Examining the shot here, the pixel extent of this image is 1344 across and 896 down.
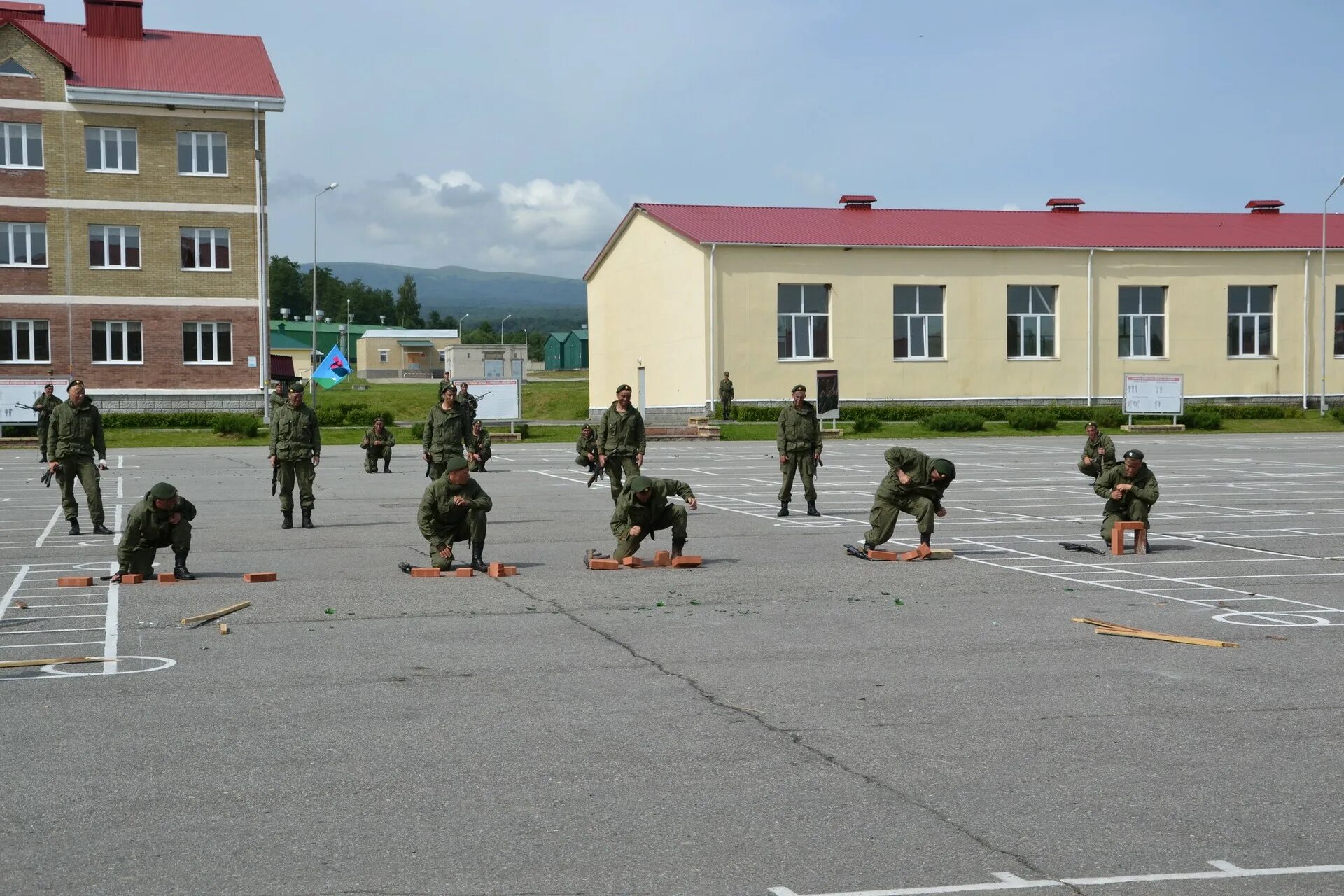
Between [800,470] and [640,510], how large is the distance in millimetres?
6393

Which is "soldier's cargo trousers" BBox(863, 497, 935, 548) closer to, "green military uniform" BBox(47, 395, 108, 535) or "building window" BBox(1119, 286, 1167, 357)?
"green military uniform" BBox(47, 395, 108, 535)

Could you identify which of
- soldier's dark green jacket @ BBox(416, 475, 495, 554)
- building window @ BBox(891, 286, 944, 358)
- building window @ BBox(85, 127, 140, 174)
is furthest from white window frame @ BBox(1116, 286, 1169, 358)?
soldier's dark green jacket @ BBox(416, 475, 495, 554)

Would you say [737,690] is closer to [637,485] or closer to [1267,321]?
[637,485]

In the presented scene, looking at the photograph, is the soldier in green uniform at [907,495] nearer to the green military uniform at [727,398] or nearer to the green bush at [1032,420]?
the green military uniform at [727,398]

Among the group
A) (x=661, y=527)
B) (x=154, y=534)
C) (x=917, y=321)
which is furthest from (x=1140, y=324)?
(x=154, y=534)

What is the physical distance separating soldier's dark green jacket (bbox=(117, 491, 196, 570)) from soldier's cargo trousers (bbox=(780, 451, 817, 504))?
374 inches

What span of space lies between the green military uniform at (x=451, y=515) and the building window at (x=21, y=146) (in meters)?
42.1

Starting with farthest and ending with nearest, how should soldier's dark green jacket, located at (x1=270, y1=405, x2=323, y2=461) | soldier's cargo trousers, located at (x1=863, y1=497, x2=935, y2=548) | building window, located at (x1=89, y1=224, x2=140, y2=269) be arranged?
building window, located at (x1=89, y1=224, x2=140, y2=269)
soldier's dark green jacket, located at (x1=270, y1=405, x2=323, y2=461)
soldier's cargo trousers, located at (x1=863, y1=497, x2=935, y2=548)

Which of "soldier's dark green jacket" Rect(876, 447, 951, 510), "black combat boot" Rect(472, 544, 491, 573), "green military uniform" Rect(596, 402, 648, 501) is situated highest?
"green military uniform" Rect(596, 402, 648, 501)

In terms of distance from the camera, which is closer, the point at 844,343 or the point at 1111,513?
the point at 1111,513

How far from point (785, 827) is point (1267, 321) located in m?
59.6

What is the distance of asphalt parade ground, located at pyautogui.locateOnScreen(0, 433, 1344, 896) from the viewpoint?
565 centimetres

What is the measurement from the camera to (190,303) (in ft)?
172

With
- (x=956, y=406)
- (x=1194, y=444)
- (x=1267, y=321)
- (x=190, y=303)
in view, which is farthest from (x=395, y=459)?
(x=1267, y=321)
